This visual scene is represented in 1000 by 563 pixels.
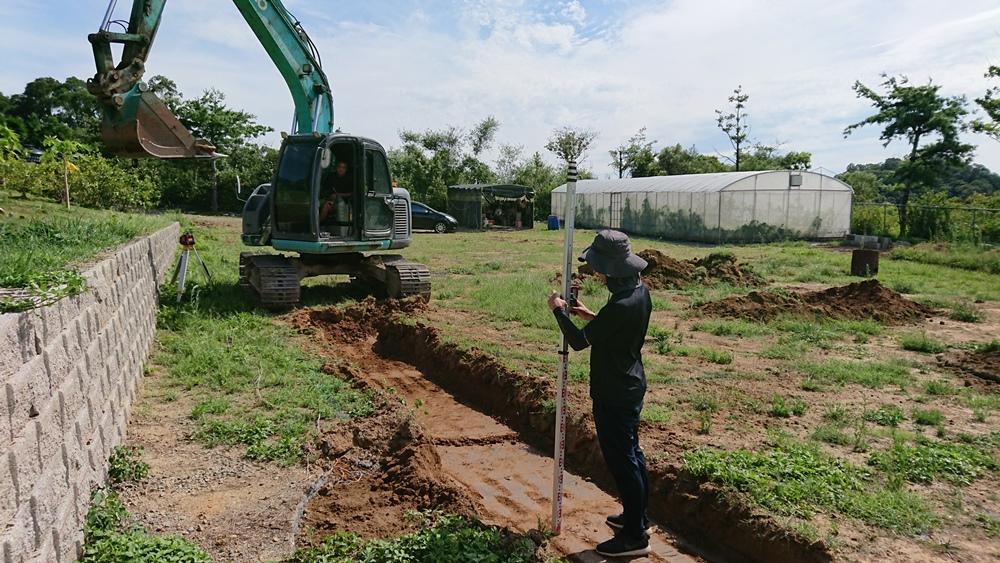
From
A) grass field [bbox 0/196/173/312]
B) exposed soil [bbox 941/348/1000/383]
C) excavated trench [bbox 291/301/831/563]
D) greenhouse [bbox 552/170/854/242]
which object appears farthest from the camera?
greenhouse [bbox 552/170/854/242]

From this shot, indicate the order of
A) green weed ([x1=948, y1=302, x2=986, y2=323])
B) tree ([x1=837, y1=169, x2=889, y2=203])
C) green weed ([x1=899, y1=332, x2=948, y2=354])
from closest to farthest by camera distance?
green weed ([x1=899, y1=332, x2=948, y2=354]) → green weed ([x1=948, y1=302, x2=986, y2=323]) → tree ([x1=837, y1=169, x2=889, y2=203])

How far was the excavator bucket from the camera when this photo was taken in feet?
29.1

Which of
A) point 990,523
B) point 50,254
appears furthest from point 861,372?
point 50,254

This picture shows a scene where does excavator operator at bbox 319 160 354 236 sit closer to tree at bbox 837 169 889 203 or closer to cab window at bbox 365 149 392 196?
cab window at bbox 365 149 392 196

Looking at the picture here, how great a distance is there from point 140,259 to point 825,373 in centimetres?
764

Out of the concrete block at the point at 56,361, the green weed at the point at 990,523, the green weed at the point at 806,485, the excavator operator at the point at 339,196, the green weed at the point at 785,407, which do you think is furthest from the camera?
the excavator operator at the point at 339,196

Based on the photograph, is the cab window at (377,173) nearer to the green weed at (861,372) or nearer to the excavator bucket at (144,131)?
Answer: the excavator bucket at (144,131)

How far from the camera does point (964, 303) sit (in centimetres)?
1203

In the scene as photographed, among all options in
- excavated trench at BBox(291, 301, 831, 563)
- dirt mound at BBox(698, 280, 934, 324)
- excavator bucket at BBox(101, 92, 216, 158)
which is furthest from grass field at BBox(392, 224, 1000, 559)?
excavator bucket at BBox(101, 92, 216, 158)

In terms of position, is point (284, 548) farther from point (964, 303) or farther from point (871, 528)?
point (964, 303)

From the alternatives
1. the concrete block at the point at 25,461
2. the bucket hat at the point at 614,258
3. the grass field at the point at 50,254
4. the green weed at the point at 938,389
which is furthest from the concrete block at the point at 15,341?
the green weed at the point at 938,389

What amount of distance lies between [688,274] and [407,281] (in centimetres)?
638

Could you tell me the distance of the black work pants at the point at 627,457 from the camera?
13.7 feet

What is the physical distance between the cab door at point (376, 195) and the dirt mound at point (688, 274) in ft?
13.6
